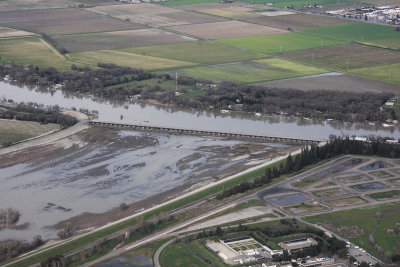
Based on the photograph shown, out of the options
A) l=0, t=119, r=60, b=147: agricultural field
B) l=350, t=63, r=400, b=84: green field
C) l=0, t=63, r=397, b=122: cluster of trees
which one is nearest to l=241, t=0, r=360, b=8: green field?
l=350, t=63, r=400, b=84: green field

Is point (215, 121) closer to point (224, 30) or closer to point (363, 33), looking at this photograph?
point (224, 30)

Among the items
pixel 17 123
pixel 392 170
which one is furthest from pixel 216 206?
pixel 17 123

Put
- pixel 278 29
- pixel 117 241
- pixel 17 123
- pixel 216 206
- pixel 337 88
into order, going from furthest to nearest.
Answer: pixel 278 29
pixel 337 88
pixel 17 123
pixel 216 206
pixel 117 241

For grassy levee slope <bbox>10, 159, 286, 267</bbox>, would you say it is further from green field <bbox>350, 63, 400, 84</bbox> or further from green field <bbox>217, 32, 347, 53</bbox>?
green field <bbox>217, 32, 347, 53</bbox>

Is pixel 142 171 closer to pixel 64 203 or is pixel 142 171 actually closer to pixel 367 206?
pixel 64 203

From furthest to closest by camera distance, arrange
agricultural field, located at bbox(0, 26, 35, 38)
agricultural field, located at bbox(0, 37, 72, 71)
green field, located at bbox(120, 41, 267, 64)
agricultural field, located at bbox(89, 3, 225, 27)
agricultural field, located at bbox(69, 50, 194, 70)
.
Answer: agricultural field, located at bbox(89, 3, 225, 27) → agricultural field, located at bbox(0, 26, 35, 38) → green field, located at bbox(120, 41, 267, 64) → agricultural field, located at bbox(0, 37, 72, 71) → agricultural field, located at bbox(69, 50, 194, 70)

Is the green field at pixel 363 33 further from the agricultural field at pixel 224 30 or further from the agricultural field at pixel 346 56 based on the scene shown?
the agricultural field at pixel 224 30
